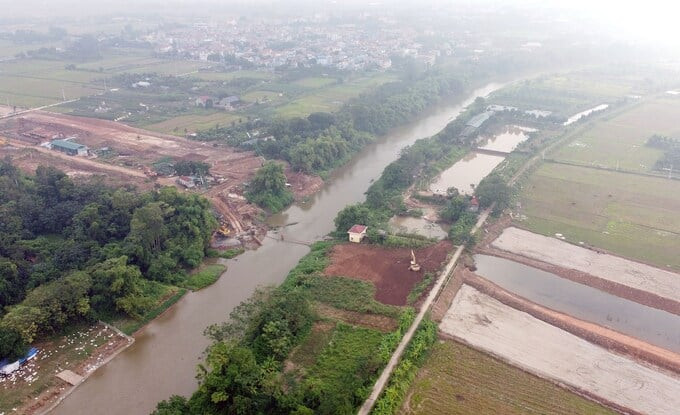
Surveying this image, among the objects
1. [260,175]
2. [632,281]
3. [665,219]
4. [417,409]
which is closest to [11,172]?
[260,175]

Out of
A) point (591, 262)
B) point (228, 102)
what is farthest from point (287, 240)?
point (228, 102)

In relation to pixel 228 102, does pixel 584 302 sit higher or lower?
lower

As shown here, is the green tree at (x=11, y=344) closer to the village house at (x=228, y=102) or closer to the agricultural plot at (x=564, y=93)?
the village house at (x=228, y=102)

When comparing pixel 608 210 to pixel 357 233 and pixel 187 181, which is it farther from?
pixel 187 181

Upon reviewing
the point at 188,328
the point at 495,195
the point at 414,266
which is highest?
the point at 495,195

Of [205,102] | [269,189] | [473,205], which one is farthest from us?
[205,102]

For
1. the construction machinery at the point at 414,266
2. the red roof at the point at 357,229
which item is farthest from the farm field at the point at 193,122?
the construction machinery at the point at 414,266

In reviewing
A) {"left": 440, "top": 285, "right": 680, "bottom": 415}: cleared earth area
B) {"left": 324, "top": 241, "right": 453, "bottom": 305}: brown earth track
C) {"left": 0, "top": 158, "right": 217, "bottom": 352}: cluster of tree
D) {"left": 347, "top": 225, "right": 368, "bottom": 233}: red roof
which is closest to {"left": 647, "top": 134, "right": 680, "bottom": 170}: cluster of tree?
{"left": 324, "top": 241, "right": 453, "bottom": 305}: brown earth track
